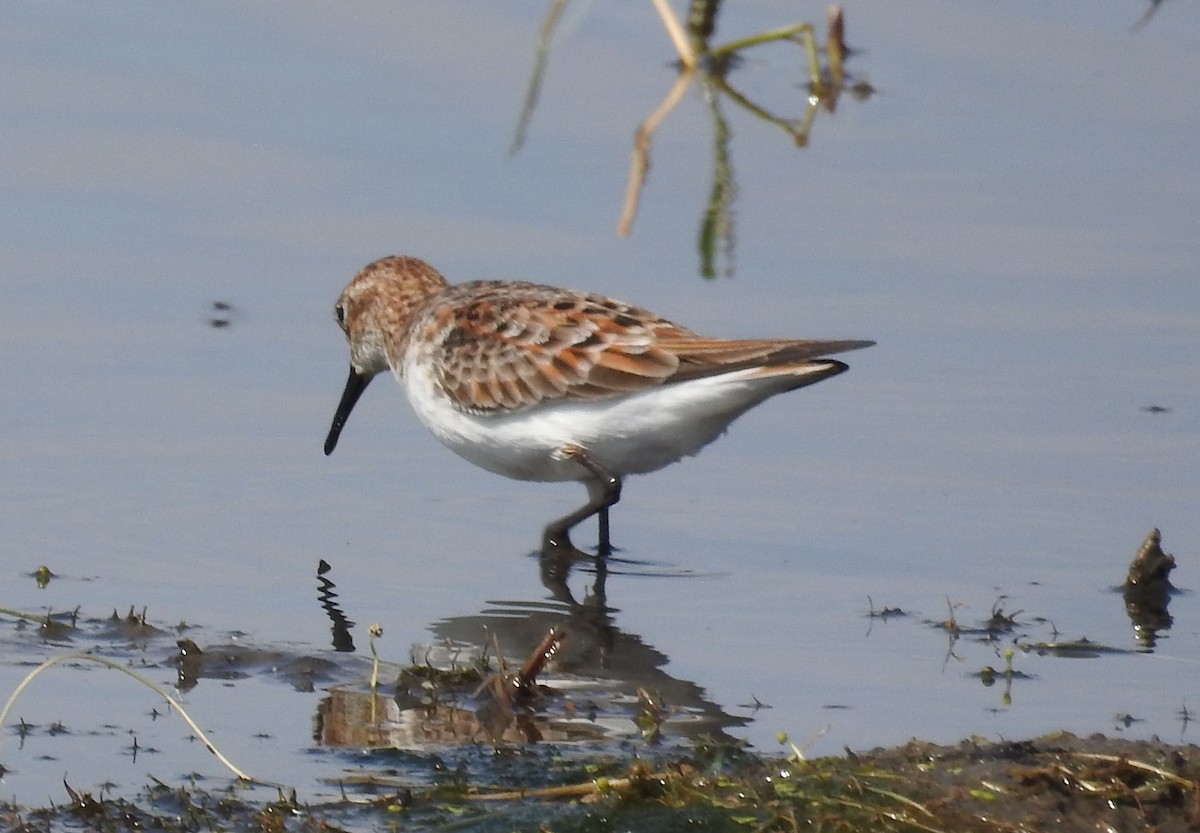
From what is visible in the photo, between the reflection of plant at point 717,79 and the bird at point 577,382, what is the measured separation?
258 centimetres

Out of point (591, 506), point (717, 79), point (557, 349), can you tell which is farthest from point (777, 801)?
point (717, 79)

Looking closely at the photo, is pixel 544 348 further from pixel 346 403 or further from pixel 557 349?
pixel 346 403

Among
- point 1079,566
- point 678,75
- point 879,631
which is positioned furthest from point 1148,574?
point 678,75

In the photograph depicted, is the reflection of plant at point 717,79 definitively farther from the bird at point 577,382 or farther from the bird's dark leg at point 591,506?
the bird's dark leg at point 591,506

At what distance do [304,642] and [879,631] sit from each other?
74.2 inches

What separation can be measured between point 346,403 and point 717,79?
4.76 m

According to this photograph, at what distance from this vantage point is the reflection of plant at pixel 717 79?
39.5 ft

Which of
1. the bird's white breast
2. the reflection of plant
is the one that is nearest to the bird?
the bird's white breast

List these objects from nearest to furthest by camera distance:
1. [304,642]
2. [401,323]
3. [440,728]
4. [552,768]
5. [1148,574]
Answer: [552,768]
[440,728]
[304,642]
[1148,574]
[401,323]

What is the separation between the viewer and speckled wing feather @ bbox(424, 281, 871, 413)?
838cm

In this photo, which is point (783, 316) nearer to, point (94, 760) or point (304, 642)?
point (304, 642)

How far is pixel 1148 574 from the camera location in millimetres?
7707

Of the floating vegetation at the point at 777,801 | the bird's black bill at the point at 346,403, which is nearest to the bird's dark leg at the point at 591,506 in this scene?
the bird's black bill at the point at 346,403

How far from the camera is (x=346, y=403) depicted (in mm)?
9555
